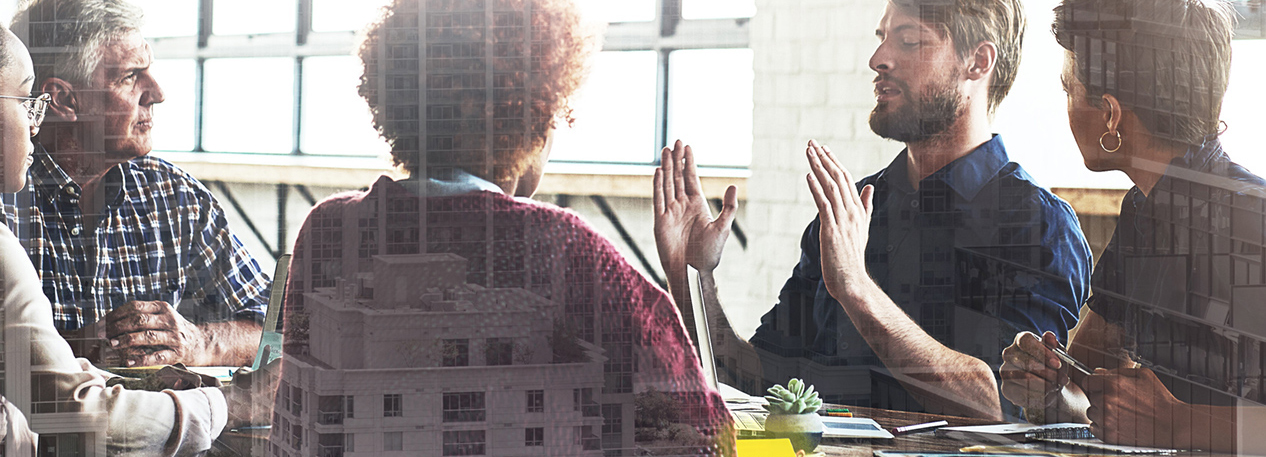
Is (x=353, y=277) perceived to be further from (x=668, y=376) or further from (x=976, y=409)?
(x=976, y=409)

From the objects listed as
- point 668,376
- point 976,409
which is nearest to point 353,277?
point 668,376

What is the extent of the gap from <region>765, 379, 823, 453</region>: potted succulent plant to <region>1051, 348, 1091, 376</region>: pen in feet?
1.96

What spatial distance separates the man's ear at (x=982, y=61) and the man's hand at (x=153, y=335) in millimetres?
1825

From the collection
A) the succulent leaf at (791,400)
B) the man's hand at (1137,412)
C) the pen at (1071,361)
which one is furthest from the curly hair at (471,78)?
the man's hand at (1137,412)

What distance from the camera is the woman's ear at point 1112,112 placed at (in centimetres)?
225

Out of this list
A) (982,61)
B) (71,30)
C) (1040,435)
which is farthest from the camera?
(1040,435)

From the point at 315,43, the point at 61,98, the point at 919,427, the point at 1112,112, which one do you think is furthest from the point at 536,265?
the point at 1112,112

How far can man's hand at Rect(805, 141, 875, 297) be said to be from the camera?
216cm

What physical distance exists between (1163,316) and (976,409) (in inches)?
21.2

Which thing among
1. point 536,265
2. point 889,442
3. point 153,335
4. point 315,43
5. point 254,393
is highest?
point 315,43

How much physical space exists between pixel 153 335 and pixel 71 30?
683mm

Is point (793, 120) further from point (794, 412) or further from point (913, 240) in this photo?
point (794, 412)

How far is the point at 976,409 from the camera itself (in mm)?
2254

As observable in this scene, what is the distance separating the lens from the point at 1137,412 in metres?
2.33
